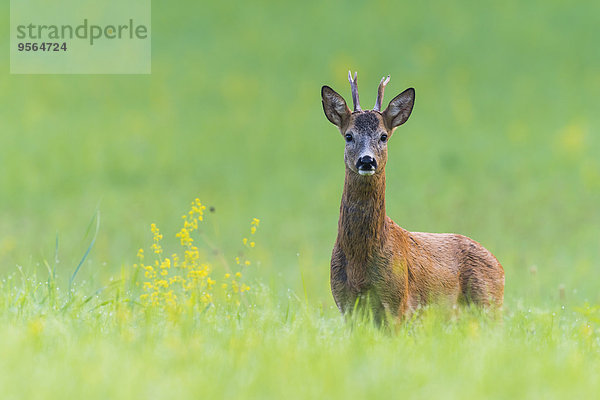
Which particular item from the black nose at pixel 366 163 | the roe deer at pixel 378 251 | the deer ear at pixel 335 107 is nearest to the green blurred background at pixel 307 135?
the roe deer at pixel 378 251

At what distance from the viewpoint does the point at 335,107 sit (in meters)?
6.95

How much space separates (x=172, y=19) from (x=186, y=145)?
644 centimetres

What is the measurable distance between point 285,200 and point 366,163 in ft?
44.2

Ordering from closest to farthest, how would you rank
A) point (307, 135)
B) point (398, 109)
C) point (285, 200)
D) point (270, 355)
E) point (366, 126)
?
1. point (270, 355)
2. point (366, 126)
3. point (398, 109)
4. point (285, 200)
5. point (307, 135)

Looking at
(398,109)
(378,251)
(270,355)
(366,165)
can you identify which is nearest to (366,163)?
(366,165)

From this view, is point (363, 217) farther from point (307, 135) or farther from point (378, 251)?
point (307, 135)

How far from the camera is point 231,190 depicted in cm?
2027

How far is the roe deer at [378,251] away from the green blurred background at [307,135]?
6613mm

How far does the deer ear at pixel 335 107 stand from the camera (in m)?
6.88

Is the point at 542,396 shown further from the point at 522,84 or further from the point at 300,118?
the point at 522,84

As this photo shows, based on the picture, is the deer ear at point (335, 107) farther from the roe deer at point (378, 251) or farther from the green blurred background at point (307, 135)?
the green blurred background at point (307, 135)

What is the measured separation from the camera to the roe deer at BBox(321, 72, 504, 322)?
21.1 feet

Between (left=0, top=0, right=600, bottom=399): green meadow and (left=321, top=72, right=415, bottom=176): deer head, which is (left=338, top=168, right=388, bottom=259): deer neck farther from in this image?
(left=0, top=0, right=600, bottom=399): green meadow

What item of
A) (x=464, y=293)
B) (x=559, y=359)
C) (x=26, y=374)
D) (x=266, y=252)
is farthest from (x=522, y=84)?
(x=26, y=374)
